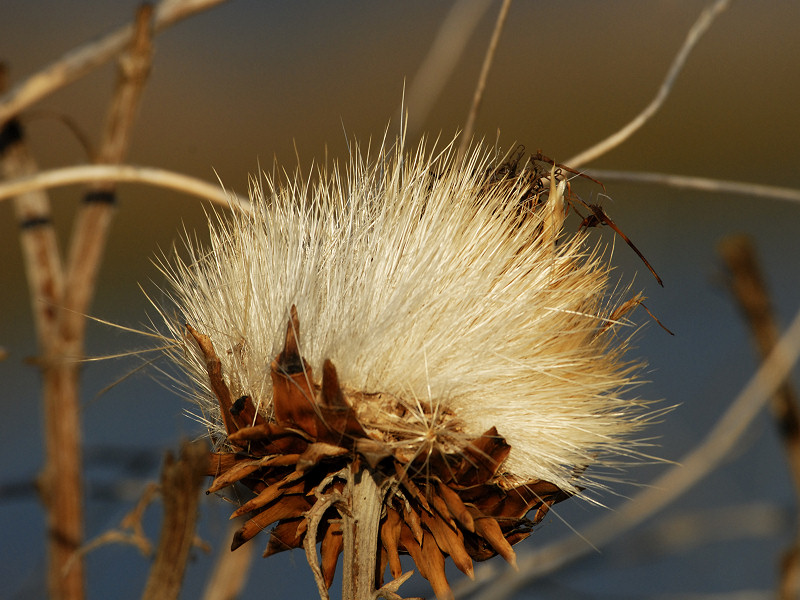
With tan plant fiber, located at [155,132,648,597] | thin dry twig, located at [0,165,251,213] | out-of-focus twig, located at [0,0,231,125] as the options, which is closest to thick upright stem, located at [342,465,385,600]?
tan plant fiber, located at [155,132,648,597]

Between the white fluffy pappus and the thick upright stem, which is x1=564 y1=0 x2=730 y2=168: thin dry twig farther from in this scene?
the thick upright stem

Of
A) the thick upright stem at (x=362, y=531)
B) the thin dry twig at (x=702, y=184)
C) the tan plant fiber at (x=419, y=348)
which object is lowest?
the thick upright stem at (x=362, y=531)

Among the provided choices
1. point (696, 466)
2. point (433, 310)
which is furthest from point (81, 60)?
point (696, 466)

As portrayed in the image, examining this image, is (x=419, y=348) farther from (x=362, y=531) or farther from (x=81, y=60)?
(x=81, y=60)

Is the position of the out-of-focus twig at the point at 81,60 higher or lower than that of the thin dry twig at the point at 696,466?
higher

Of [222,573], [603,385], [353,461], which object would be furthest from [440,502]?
[222,573]

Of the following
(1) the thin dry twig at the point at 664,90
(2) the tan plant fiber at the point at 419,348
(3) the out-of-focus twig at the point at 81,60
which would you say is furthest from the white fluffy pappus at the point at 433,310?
(3) the out-of-focus twig at the point at 81,60

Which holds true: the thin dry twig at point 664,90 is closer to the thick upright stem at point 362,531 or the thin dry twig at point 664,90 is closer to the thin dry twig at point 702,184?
the thin dry twig at point 702,184

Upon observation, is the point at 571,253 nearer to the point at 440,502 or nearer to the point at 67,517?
the point at 440,502
